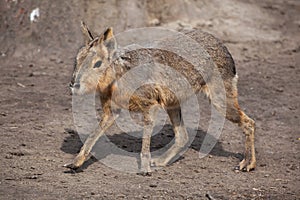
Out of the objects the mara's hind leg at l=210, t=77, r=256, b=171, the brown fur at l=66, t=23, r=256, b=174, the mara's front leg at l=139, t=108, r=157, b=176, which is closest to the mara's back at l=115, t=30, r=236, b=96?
the brown fur at l=66, t=23, r=256, b=174

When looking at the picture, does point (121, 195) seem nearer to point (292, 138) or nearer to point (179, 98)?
point (179, 98)

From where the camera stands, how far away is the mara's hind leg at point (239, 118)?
21.8 feet

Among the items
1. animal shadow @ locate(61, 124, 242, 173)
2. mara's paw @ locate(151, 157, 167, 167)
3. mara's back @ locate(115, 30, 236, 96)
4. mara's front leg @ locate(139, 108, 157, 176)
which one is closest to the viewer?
mara's front leg @ locate(139, 108, 157, 176)

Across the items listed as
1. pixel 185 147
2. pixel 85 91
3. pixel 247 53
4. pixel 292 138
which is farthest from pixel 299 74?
pixel 85 91

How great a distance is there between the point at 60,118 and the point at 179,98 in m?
1.81

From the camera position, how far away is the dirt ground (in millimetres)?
5863

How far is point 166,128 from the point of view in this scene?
7801 millimetres

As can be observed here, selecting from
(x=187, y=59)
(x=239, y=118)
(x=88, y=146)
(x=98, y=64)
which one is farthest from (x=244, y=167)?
(x=98, y=64)

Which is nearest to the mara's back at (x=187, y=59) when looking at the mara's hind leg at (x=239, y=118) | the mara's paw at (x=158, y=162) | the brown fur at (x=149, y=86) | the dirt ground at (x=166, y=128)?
the brown fur at (x=149, y=86)

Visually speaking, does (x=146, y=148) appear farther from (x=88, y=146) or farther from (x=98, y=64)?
(x=98, y=64)

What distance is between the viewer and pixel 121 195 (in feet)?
18.2

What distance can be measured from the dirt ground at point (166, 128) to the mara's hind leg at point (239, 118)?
0.52 ft

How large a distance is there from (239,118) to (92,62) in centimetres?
190

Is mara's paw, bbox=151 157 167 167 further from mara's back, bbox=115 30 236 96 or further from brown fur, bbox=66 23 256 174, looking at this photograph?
mara's back, bbox=115 30 236 96
